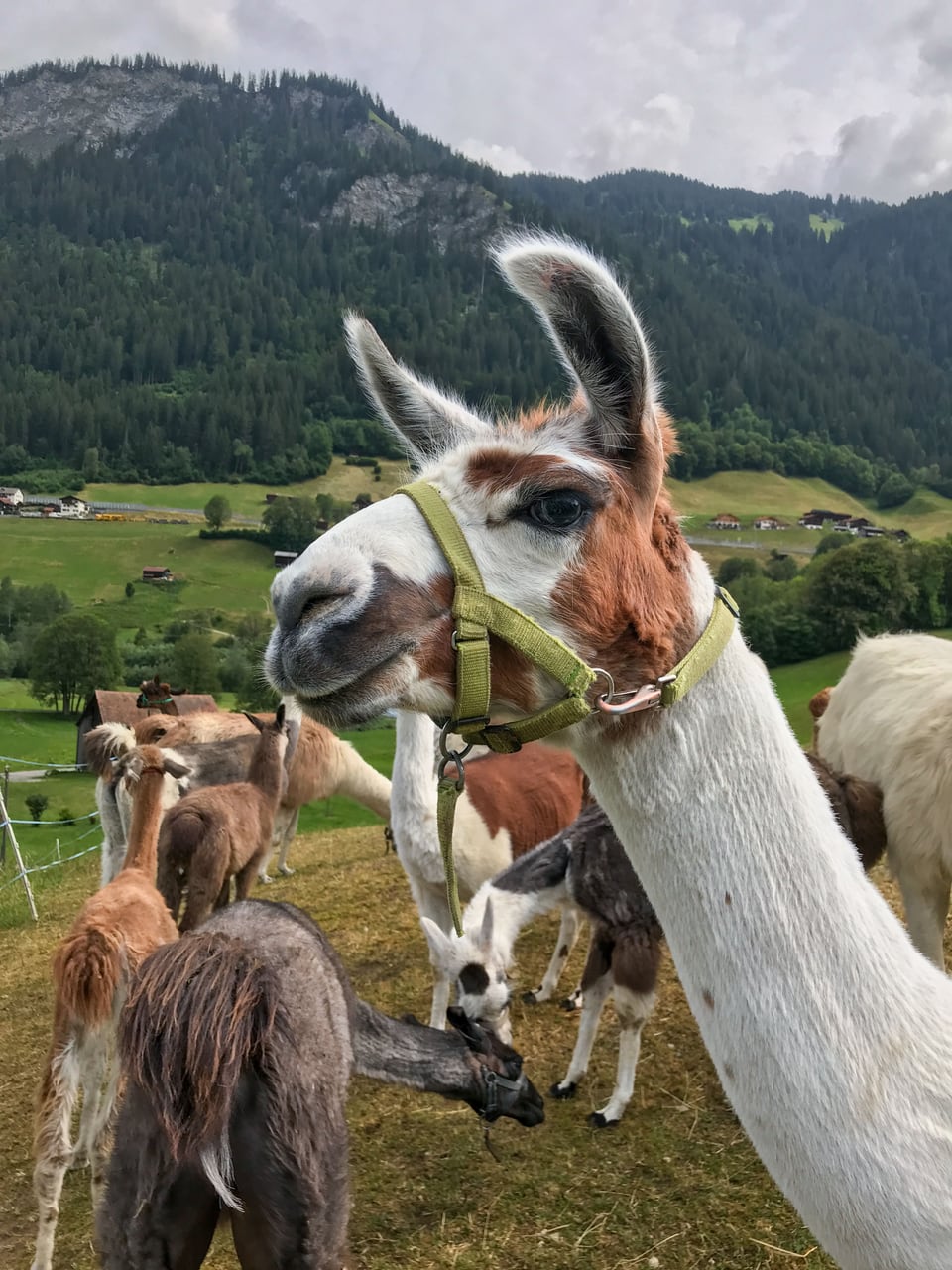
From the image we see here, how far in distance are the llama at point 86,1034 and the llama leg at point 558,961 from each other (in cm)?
276

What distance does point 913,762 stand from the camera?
4.37 meters

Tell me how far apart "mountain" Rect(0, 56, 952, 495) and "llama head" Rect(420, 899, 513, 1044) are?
7079 centimetres

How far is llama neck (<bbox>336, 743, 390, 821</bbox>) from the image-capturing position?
9711 millimetres

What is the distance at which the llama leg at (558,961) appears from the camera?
5.94 meters

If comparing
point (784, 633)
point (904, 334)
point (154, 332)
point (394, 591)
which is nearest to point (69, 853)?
point (394, 591)

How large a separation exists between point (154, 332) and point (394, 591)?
497 ft

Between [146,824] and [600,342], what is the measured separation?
16.4ft

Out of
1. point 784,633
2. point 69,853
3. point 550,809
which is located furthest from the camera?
point 784,633

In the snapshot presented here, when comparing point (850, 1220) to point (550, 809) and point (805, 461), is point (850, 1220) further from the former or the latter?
point (805, 461)

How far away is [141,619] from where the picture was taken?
220 feet

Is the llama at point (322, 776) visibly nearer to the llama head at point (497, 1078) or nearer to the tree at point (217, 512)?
the llama head at point (497, 1078)

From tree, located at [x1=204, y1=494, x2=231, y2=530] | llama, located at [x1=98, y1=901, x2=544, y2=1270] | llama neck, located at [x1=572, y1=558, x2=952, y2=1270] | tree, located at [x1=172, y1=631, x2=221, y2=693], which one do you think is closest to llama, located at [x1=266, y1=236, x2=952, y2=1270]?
llama neck, located at [x1=572, y1=558, x2=952, y2=1270]

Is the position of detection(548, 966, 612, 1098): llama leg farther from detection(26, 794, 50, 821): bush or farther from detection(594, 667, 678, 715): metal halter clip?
detection(26, 794, 50, 821): bush

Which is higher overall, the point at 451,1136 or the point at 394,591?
the point at 394,591
